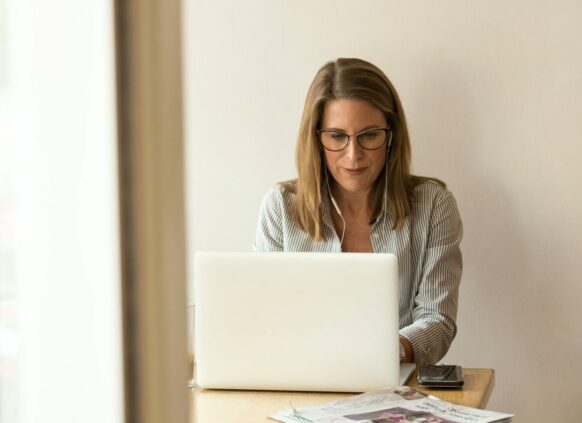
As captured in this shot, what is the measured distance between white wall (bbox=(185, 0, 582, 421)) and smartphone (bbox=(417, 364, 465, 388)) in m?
0.70

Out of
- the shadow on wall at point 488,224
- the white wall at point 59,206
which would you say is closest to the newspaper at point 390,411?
the shadow on wall at point 488,224

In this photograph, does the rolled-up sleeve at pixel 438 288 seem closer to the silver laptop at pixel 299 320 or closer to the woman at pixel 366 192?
the woman at pixel 366 192

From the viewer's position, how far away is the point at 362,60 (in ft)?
7.67

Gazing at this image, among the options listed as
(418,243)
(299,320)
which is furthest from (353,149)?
(299,320)

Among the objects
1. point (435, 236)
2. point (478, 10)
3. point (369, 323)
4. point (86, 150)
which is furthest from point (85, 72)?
point (478, 10)

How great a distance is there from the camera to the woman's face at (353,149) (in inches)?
88.4

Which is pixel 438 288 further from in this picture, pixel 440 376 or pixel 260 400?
pixel 260 400

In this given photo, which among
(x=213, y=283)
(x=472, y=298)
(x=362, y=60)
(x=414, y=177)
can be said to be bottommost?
(x=472, y=298)

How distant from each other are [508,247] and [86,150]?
2.14m

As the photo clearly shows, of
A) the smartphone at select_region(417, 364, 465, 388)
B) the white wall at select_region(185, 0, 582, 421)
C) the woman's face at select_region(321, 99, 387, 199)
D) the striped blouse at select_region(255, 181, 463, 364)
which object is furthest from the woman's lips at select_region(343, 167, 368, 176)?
the smartphone at select_region(417, 364, 465, 388)

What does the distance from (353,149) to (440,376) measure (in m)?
0.71

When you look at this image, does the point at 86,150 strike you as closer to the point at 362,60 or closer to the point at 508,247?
the point at 362,60

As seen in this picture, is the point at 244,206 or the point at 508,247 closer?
the point at 508,247

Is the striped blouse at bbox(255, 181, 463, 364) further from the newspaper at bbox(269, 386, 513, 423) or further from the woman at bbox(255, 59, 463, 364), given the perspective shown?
the newspaper at bbox(269, 386, 513, 423)
